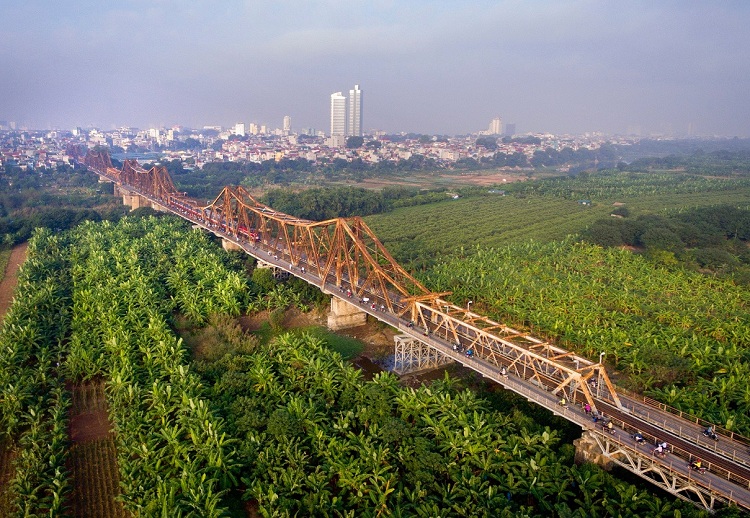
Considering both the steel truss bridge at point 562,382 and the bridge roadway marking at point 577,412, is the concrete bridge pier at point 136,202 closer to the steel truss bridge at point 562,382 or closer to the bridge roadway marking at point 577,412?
the steel truss bridge at point 562,382

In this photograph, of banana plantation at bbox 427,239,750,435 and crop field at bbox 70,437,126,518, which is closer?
crop field at bbox 70,437,126,518

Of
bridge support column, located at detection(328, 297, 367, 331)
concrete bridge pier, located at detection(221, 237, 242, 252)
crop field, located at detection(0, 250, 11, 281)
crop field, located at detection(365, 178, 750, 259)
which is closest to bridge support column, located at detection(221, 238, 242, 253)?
concrete bridge pier, located at detection(221, 237, 242, 252)

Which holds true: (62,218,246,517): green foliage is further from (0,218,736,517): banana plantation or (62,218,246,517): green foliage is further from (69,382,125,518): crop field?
(69,382,125,518): crop field

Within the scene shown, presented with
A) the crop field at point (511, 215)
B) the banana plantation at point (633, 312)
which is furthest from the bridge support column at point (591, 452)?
the crop field at point (511, 215)

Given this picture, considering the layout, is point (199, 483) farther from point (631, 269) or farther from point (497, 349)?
point (631, 269)

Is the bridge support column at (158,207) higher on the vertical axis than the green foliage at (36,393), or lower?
higher

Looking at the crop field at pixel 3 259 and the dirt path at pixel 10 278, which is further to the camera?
the crop field at pixel 3 259

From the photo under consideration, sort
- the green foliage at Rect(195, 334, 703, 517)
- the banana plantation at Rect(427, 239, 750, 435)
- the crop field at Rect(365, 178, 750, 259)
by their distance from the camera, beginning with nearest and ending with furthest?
the green foliage at Rect(195, 334, 703, 517) < the banana plantation at Rect(427, 239, 750, 435) < the crop field at Rect(365, 178, 750, 259)
